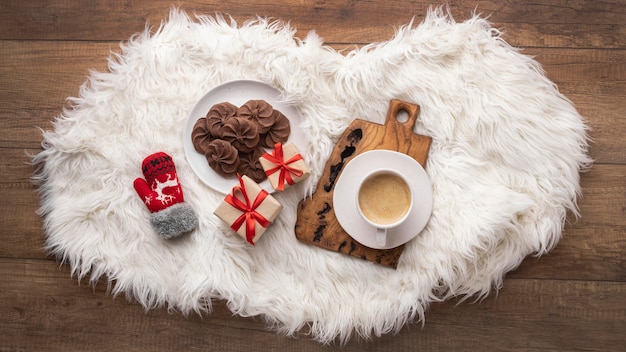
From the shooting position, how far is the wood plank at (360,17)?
4.01 ft

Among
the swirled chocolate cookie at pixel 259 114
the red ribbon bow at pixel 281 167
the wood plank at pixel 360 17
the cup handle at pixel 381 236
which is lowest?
the cup handle at pixel 381 236

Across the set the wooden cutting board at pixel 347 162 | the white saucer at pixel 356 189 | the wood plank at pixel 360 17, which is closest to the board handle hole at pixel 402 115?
the wooden cutting board at pixel 347 162

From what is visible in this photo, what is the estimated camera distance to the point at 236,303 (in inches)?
A: 45.4

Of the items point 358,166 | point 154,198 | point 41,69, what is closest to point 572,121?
point 358,166

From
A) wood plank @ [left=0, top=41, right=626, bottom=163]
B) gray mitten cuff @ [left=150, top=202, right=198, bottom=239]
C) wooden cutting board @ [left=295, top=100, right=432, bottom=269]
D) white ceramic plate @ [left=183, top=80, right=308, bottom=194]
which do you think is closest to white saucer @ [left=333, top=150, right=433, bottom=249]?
wooden cutting board @ [left=295, top=100, right=432, bottom=269]

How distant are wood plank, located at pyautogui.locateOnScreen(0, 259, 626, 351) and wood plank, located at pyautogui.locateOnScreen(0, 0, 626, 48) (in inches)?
26.6

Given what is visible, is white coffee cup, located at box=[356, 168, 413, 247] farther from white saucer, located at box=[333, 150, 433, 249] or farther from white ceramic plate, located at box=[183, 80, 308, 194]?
white ceramic plate, located at box=[183, 80, 308, 194]

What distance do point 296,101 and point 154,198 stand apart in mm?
451

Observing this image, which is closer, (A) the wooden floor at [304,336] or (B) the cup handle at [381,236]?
(B) the cup handle at [381,236]

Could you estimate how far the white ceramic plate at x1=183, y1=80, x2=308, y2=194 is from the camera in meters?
1.17

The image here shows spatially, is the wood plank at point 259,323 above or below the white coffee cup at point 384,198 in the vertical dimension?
below

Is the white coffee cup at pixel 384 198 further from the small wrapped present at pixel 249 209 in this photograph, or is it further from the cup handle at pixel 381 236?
the small wrapped present at pixel 249 209

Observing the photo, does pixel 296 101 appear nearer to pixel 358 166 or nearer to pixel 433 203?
pixel 358 166

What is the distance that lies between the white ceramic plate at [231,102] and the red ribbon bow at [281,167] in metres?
0.07
